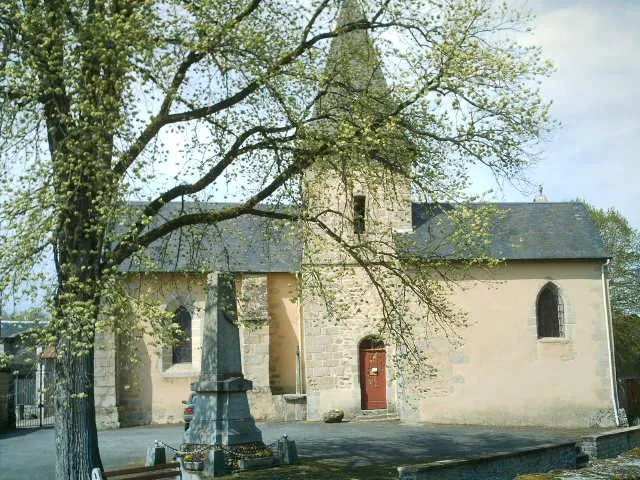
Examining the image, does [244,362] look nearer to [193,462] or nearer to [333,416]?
[333,416]

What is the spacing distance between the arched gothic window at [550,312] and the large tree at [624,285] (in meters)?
12.9

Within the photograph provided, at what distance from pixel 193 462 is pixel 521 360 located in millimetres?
12839

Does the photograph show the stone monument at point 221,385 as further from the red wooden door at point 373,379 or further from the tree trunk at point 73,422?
the red wooden door at point 373,379

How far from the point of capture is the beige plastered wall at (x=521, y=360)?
22812 mm

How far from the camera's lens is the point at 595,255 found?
78.5 ft

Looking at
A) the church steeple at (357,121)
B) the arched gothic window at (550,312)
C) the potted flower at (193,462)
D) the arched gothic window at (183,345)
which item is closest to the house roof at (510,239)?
the arched gothic window at (550,312)

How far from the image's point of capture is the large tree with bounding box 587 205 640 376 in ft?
119

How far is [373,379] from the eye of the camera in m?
25.1

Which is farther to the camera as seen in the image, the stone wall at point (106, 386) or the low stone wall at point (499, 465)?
the stone wall at point (106, 386)

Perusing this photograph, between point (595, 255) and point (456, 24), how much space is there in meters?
14.3

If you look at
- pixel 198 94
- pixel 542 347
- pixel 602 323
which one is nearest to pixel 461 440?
pixel 542 347

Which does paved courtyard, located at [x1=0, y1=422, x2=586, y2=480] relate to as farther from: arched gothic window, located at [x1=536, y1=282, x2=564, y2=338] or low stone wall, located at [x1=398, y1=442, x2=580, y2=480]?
low stone wall, located at [x1=398, y1=442, x2=580, y2=480]

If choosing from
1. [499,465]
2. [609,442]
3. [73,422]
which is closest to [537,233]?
[609,442]

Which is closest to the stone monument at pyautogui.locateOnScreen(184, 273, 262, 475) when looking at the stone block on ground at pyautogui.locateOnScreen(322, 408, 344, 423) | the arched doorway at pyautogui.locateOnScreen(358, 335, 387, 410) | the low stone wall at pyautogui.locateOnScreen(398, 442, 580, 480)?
the low stone wall at pyautogui.locateOnScreen(398, 442, 580, 480)
